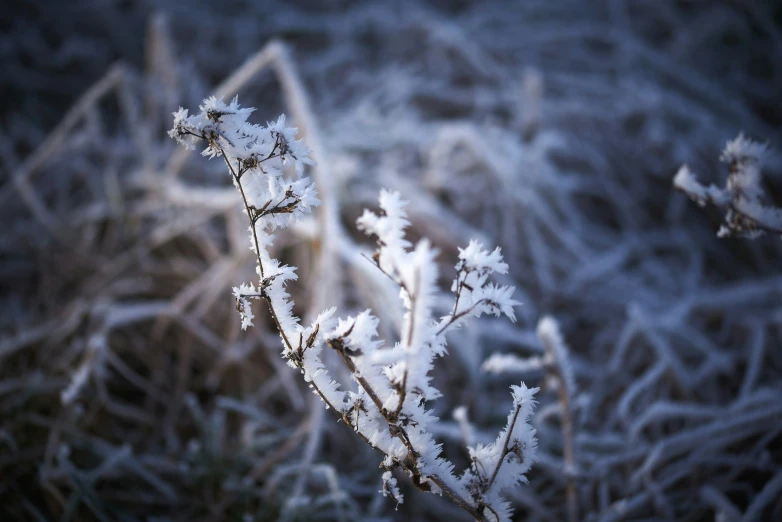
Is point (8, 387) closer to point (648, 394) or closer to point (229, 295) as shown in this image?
point (229, 295)

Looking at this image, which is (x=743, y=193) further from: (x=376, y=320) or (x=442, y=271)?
(x=442, y=271)

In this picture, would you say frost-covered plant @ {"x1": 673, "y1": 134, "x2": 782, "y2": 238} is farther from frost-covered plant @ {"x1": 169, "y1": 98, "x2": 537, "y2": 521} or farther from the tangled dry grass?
the tangled dry grass

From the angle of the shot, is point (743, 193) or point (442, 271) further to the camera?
point (442, 271)

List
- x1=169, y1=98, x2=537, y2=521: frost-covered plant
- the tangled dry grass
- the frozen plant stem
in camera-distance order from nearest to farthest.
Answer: x1=169, y1=98, x2=537, y2=521: frost-covered plant < the frozen plant stem < the tangled dry grass

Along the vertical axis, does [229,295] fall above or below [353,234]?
below

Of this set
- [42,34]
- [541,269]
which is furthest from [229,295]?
[42,34]

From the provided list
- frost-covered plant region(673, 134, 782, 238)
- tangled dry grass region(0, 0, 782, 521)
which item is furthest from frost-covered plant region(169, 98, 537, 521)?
tangled dry grass region(0, 0, 782, 521)

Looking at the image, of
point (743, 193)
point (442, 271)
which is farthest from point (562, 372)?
point (442, 271)
